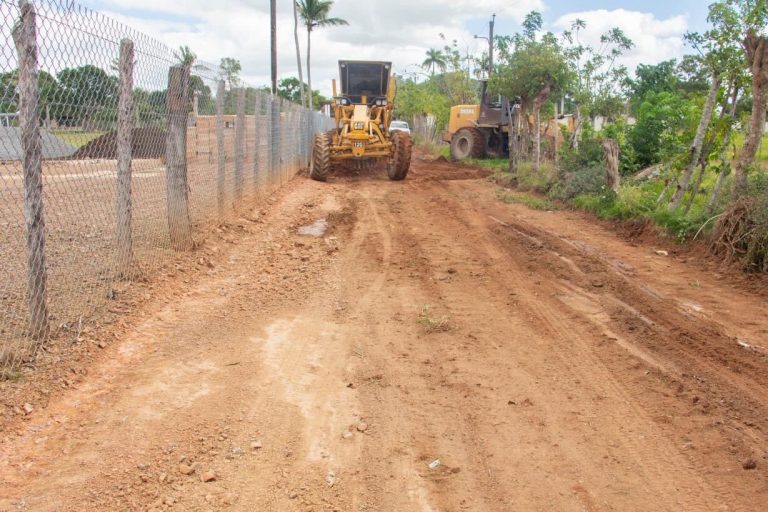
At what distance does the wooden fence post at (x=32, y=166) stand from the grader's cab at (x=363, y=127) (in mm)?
12673

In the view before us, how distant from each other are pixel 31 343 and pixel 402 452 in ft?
8.67

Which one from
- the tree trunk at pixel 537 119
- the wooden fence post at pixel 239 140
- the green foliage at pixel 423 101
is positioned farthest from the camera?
the green foliage at pixel 423 101

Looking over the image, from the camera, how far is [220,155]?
9.14m

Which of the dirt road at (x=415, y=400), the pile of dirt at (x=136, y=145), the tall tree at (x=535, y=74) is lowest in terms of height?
the dirt road at (x=415, y=400)

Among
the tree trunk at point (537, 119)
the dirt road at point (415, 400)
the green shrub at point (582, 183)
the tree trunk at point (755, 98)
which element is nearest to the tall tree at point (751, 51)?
the tree trunk at point (755, 98)

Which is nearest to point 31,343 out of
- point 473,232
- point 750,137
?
point 473,232

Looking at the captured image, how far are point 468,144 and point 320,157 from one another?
9355 millimetres

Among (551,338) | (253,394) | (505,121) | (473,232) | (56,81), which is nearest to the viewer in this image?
(253,394)

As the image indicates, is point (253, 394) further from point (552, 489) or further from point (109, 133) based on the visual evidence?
point (109, 133)

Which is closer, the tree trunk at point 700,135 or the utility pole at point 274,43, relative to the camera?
the tree trunk at point 700,135

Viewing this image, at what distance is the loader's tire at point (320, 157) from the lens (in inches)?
662

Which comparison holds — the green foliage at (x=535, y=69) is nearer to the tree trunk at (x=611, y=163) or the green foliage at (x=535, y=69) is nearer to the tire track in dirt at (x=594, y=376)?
the tree trunk at (x=611, y=163)

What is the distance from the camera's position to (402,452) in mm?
3525

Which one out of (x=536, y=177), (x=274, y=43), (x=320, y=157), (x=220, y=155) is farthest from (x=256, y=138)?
(x=274, y=43)
